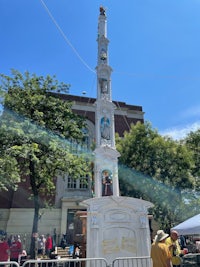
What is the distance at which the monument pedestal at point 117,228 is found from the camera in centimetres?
916

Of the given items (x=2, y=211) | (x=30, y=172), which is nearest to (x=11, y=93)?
(x=30, y=172)

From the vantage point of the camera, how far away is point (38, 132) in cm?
1353

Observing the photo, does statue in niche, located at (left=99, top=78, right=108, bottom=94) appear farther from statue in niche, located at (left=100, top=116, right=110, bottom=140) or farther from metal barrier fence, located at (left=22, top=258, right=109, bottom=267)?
metal barrier fence, located at (left=22, top=258, right=109, bottom=267)

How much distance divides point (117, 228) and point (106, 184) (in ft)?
9.03

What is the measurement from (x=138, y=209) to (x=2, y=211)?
17.1 metres

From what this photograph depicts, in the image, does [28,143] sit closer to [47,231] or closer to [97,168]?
[97,168]

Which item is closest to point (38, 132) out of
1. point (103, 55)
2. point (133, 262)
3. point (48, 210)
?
point (103, 55)

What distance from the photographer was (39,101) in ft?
49.3

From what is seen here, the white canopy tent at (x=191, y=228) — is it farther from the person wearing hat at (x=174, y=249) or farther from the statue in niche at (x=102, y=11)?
the statue in niche at (x=102, y=11)

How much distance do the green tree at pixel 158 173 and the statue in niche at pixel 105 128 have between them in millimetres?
5491

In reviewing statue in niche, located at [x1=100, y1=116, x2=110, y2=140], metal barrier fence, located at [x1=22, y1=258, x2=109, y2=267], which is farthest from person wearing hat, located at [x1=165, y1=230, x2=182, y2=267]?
statue in niche, located at [x1=100, y1=116, x2=110, y2=140]

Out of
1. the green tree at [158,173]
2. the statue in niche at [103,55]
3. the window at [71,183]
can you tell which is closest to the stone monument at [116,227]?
the green tree at [158,173]

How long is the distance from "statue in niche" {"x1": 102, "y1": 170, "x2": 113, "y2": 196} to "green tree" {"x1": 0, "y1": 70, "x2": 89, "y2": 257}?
3.02 metres

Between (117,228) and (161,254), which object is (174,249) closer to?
(161,254)
